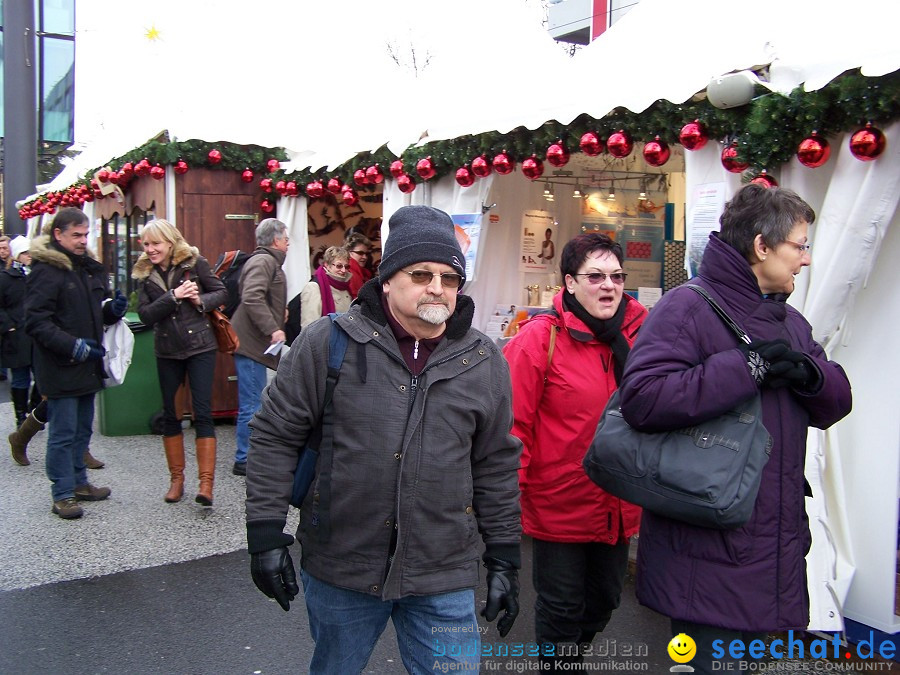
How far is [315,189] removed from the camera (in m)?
8.15

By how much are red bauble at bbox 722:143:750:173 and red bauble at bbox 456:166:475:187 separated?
2.39 meters

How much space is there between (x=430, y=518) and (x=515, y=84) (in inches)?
175

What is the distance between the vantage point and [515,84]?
6129mm

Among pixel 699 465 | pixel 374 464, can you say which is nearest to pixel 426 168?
pixel 374 464

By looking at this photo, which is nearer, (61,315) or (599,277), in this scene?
(599,277)

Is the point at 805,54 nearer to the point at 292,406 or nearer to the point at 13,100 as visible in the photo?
the point at 292,406

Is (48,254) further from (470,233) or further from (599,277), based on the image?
(599,277)

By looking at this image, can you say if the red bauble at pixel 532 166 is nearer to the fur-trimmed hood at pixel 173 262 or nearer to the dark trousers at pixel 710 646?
the fur-trimmed hood at pixel 173 262

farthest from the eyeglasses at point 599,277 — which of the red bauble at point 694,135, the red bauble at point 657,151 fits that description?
the red bauble at point 657,151

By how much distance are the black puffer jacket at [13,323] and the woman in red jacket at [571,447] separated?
5.95m

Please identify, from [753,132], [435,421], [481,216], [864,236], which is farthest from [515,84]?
[435,421]

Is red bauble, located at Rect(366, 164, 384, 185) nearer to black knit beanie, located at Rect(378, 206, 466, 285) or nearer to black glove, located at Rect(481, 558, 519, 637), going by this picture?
black knit beanie, located at Rect(378, 206, 466, 285)

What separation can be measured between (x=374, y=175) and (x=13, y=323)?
380cm

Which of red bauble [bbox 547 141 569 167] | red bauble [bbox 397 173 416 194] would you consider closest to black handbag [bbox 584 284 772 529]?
red bauble [bbox 547 141 569 167]
